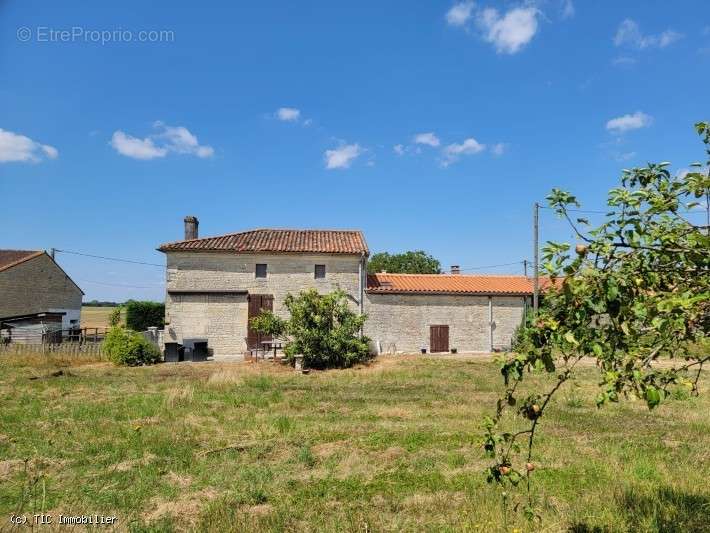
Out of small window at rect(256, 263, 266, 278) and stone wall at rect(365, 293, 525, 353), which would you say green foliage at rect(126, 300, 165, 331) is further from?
stone wall at rect(365, 293, 525, 353)

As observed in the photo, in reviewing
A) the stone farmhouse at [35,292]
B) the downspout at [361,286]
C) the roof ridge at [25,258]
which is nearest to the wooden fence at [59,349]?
the stone farmhouse at [35,292]

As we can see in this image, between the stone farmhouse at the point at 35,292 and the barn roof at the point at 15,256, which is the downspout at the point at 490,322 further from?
the barn roof at the point at 15,256

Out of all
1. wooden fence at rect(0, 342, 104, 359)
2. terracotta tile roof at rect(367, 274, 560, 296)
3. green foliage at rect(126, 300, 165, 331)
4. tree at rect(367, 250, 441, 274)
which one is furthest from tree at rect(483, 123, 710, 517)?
tree at rect(367, 250, 441, 274)

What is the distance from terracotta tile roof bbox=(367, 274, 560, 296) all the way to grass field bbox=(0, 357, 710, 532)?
36.8 feet

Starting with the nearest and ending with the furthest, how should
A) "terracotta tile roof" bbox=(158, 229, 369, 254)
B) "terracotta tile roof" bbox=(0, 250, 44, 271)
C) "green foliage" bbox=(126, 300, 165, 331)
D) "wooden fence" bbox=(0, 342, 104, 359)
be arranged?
"wooden fence" bbox=(0, 342, 104, 359)
"terracotta tile roof" bbox=(158, 229, 369, 254)
"terracotta tile roof" bbox=(0, 250, 44, 271)
"green foliage" bbox=(126, 300, 165, 331)

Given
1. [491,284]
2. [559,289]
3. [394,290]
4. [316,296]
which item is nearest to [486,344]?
[491,284]

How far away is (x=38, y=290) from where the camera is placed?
32.4 meters

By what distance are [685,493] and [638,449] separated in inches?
75.8

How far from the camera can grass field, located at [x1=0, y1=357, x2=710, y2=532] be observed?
4566mm

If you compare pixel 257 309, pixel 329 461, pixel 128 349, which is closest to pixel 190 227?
pixel 257 309

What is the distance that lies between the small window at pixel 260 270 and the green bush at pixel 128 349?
5.99 m

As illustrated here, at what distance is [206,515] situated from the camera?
459 centimetres

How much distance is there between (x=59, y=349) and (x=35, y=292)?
16943mm

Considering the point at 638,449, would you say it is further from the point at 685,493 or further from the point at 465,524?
the point at 465,524
